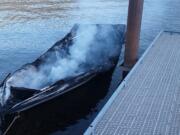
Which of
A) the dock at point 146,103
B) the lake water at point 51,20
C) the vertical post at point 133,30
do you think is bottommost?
the lake water at point 51,20

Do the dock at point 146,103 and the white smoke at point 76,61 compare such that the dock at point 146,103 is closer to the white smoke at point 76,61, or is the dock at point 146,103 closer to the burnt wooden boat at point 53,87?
the burnt wooden boat at point 53,87

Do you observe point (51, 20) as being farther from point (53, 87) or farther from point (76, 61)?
point (53, 87)

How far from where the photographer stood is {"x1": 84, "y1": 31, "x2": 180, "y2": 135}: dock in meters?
10.8


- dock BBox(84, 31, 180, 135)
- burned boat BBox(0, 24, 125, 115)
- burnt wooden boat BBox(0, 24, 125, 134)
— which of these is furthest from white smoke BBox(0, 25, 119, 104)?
dock BBox(84, 31, 180, 135)

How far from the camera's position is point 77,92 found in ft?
56.1

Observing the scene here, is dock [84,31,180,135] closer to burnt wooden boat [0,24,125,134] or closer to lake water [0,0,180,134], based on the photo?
burnt wooden boat [0,24,125,134]

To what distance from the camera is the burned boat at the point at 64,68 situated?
14.6 m

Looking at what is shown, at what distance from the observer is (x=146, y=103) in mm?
12594

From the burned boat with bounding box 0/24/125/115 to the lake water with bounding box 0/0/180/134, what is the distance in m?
3.08

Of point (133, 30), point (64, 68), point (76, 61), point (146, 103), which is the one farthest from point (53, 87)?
point (133, 30)

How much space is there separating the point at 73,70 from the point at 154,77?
5105 millimetres

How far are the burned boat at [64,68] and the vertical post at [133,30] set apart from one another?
0.98 meters

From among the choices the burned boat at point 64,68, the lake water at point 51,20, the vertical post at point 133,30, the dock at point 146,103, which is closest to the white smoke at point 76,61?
the burned boat at point 64,68

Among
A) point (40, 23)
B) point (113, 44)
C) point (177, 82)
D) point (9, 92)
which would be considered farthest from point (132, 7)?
point (40, 23)
